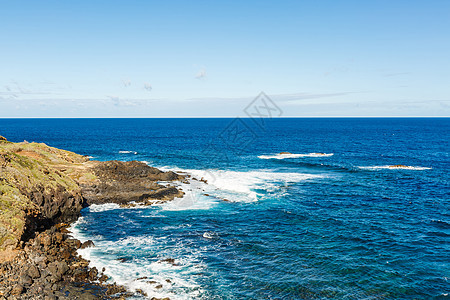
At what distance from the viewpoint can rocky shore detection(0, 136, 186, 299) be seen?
24219mm

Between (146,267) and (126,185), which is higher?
(126,185)

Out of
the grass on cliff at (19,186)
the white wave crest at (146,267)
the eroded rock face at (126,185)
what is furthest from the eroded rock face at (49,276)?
the eroded rock face at (126,185)

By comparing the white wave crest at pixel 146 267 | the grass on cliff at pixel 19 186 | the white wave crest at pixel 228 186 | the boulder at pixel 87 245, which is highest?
the grass on cliff at pixel 19 186

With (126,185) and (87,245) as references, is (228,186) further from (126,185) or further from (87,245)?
(87,245)

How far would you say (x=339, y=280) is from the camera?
26938 mm

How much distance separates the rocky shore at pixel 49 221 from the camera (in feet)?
79.5

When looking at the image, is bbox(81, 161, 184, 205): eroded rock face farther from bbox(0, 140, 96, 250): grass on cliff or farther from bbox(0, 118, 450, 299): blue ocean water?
bbox(0, 140, 96, 250): grass on cliff

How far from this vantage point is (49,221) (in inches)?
1443

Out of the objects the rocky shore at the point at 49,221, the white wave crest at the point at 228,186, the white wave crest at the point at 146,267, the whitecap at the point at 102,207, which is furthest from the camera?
the white wave crest at the point at 228,186

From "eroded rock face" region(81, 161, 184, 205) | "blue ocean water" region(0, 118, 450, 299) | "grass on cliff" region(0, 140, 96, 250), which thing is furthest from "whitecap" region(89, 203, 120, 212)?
"grass on cliff" region(0, 140, 96, 250)

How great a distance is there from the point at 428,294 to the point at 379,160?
69.0 m

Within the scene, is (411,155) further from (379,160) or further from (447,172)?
(447,172)

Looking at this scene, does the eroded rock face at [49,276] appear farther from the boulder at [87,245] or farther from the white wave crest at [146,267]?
the boulder at [87,245]

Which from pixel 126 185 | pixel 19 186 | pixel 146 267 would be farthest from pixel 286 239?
pixel 19 186
